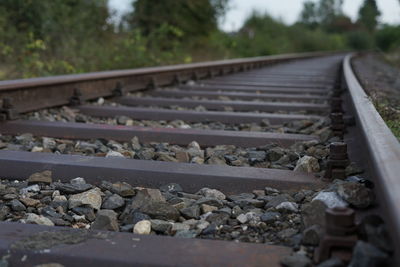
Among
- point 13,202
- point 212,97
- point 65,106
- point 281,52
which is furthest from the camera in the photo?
point 281,52

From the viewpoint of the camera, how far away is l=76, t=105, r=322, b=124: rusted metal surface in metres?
3.64

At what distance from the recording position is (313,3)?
313 ft

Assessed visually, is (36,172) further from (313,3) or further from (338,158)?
(313,3)

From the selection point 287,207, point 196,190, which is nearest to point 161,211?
point 196,190

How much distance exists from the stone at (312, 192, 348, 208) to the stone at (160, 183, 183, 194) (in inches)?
23.0

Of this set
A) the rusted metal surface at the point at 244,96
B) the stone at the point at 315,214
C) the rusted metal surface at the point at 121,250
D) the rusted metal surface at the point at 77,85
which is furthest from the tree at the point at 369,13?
the rusted metal surface at the point at 121,250

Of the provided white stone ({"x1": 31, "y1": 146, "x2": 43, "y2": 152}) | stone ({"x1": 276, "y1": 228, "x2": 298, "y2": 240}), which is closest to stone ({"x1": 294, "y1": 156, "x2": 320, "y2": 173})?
stone ({"x1": 276, "y1": 228, "x2": 298, "y2": 240})

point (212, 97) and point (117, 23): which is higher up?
point (117, 23)

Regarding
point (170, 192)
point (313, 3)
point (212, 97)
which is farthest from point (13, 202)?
point (313, 3)

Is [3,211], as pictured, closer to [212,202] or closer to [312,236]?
[212,202]

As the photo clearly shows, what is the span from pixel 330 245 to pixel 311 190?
0.69 m

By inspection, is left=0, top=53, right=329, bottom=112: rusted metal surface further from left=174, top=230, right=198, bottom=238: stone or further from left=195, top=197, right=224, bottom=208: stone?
left=174, top=230, right=198, bottom=238: stone

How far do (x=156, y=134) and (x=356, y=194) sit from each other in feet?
5.19

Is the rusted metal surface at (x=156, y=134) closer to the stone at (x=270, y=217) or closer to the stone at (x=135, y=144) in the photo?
the stone at (x=135, y=144)
